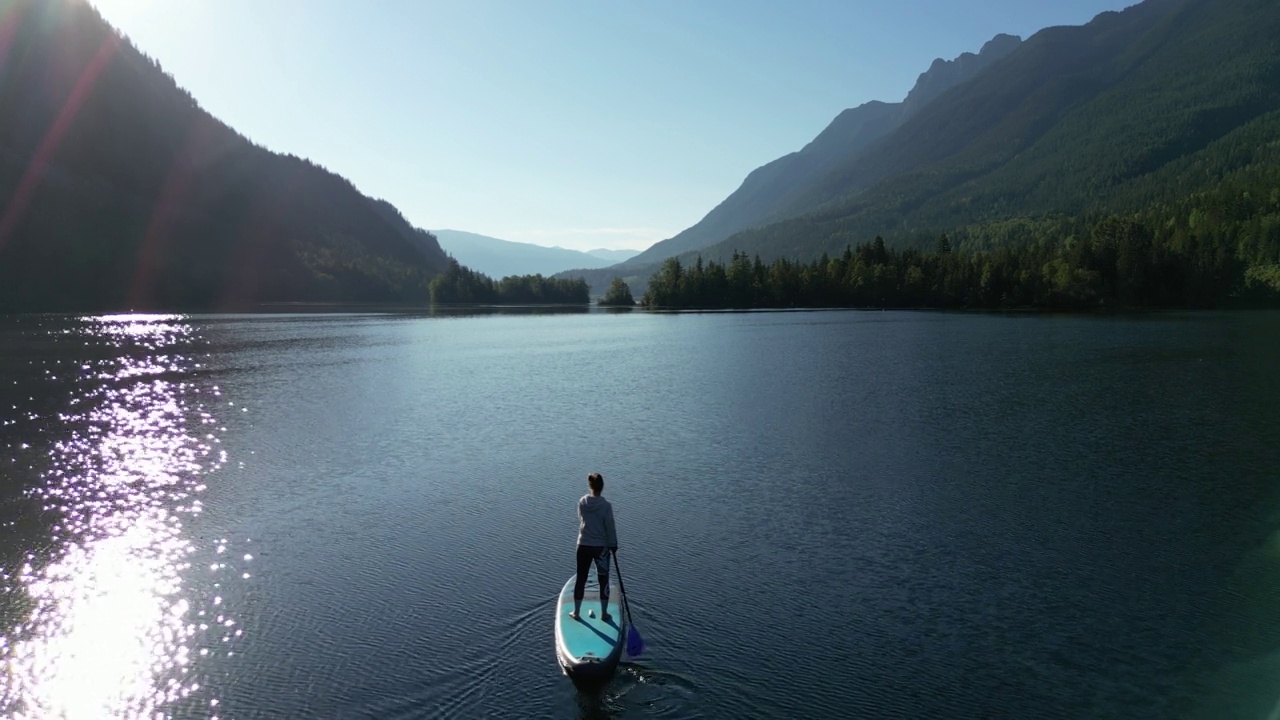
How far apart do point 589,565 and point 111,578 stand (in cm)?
1635

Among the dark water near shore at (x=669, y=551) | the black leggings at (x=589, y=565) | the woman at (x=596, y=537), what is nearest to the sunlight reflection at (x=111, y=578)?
the dark water near shore at (x=669, y=551)

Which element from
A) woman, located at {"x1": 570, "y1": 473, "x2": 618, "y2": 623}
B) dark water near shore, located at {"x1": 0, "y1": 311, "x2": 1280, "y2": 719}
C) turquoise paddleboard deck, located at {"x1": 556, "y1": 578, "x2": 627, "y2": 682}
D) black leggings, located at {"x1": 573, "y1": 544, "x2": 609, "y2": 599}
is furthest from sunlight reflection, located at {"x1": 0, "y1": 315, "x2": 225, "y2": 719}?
woman, located at {"x1": 570, "y1": 473, "x2": 618, "y2": 623}

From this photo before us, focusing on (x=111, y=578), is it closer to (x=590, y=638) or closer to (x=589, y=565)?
(x=589, y=565)

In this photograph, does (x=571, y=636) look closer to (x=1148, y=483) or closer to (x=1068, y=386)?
(x=1148, y=483)

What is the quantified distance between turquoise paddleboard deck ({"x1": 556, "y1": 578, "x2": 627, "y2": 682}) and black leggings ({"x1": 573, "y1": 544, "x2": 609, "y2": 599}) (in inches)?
12.4

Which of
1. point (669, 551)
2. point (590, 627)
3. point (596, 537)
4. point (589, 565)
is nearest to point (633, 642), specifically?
point (590, 627)

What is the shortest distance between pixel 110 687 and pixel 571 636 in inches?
421

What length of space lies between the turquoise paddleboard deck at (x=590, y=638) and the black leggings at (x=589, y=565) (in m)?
0.31

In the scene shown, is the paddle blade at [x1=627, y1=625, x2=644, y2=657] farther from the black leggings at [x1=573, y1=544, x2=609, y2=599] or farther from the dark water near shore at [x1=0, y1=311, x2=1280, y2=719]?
the black leggings at [x1=573, y1=544, x2=609, y2=599]

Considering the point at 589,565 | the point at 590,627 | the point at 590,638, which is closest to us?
the point at 590,638

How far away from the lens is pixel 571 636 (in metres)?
17.3

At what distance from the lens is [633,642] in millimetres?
17734

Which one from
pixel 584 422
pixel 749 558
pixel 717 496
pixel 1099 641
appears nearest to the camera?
pixel 1099 641

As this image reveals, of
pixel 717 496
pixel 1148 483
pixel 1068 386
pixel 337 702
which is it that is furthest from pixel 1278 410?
pixel 337 702
